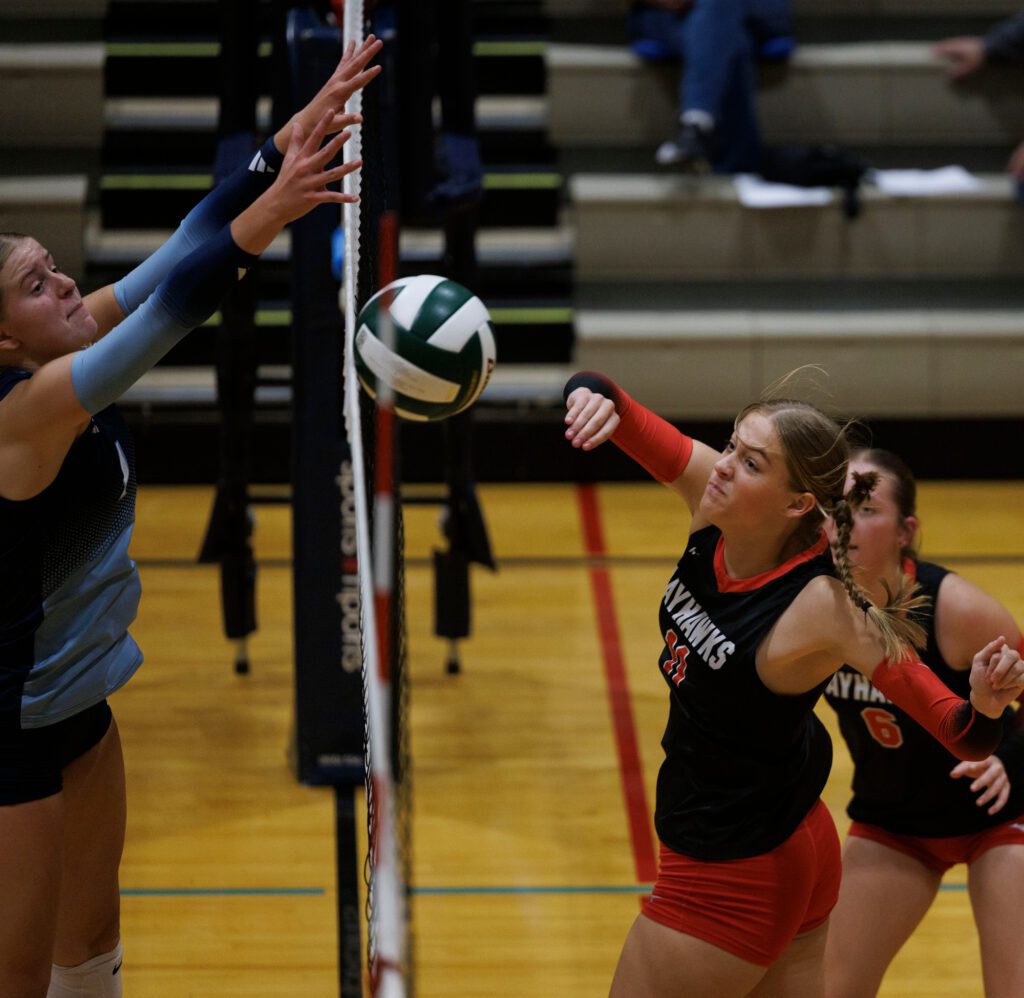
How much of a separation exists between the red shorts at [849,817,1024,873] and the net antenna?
1.16 m

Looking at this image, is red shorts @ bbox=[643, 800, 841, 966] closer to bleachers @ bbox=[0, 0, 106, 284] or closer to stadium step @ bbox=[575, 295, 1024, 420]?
stadium step @ bbox=[575, 295, 1024, 420]

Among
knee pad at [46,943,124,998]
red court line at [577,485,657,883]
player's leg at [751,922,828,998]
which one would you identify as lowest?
red court line at [577,485,657,883]

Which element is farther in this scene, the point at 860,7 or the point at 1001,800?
the point at 860,7

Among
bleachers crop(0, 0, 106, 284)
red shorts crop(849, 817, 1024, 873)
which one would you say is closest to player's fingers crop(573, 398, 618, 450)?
red shorts crop(849, 817, 1024, 873)

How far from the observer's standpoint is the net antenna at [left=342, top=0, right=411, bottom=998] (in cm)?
194

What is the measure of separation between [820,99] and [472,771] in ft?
17.5

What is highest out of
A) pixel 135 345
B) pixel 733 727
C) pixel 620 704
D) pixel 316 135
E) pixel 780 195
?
pixel 316 135

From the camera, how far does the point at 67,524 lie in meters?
3.10

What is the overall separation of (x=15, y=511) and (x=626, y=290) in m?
6.46

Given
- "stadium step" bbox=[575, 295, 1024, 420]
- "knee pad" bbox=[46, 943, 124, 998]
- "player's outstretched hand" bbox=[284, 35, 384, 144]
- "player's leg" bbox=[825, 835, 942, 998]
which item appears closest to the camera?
"player's outstretched hand" bbox=[284, 35, 384, 144]

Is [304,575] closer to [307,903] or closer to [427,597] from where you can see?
[307,903]

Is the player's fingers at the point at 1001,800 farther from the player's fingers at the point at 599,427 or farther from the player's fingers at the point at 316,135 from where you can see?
the player's fingers at the point at 316,135

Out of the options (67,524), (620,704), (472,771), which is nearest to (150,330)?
(67,524)

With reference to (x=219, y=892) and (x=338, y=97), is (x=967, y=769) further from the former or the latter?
(x=219, y=892)
